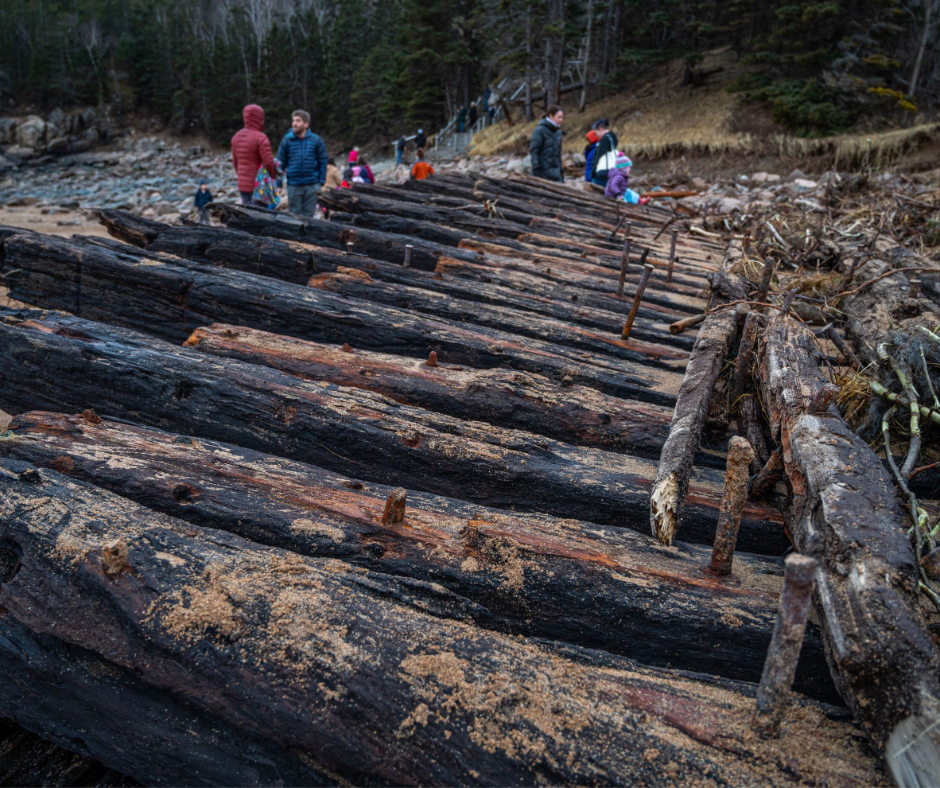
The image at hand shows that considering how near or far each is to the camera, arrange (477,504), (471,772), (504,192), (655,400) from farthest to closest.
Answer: (504,192), (655,400), (477,504), (471,772)

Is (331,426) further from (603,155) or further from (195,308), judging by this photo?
(603,155)

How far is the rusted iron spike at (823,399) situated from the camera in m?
2.21

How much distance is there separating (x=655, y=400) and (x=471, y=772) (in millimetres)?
2393

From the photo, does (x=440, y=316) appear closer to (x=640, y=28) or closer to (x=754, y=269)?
(x=754, y=269)

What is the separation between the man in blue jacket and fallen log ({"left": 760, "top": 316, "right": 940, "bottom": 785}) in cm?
745

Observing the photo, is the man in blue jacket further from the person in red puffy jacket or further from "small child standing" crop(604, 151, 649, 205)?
"small child standing" crop(604, 151, 649, 205)

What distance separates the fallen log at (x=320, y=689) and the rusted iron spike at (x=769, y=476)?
0.98m

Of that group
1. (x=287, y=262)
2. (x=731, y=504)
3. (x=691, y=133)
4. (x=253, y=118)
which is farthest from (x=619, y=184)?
(x=691, y=133)

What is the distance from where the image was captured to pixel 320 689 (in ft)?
5.03

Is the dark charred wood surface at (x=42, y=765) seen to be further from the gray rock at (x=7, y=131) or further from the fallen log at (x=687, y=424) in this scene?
the gray rock at (x=7, y=131)

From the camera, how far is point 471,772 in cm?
141

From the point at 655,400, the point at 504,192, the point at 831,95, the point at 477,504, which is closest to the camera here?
the point at 477,504

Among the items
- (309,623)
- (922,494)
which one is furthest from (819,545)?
(309,623)

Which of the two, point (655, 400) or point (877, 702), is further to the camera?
point (655, 400)
